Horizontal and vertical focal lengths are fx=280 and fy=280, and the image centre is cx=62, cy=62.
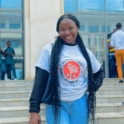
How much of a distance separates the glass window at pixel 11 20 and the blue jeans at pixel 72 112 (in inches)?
398

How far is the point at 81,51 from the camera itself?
2.52 metres

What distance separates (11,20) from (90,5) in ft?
12.6

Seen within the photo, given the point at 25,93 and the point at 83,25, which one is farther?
the point at 83,25

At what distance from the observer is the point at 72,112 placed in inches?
93.0

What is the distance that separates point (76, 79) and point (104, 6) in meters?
11.6

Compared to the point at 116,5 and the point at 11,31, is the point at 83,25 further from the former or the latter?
the point at 11,31

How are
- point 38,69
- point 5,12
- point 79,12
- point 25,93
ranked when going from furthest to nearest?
point 79,12 < point 5,12 < point 25,93 < point 38,69

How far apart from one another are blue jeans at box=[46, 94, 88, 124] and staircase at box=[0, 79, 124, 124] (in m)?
2.27

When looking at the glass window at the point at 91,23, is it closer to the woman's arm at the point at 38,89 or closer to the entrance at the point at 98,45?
the entrance at the point at 98,45

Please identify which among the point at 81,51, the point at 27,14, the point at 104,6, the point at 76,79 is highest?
the point at 104,6

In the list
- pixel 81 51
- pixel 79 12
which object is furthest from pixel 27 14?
pixel 81 51

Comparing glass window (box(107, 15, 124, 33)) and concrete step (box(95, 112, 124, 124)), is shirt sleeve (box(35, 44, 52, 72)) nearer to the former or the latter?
concrete step (box(95, 112, 124, 124))

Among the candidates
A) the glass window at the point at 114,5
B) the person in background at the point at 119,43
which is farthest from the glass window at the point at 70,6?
the person in background at the point at 119,43

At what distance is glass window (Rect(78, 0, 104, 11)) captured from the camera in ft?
43.6
